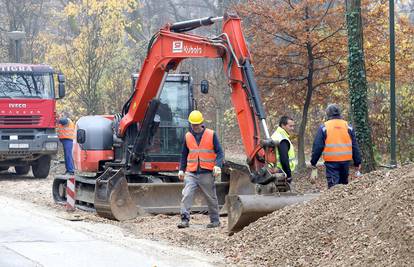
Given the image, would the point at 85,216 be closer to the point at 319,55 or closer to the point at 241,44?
the point at 241,44

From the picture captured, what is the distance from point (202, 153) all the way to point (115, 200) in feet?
6.96

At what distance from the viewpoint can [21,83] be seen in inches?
976

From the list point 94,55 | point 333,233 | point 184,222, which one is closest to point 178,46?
point 184,222

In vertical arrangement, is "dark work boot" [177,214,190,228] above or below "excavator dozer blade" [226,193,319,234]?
below

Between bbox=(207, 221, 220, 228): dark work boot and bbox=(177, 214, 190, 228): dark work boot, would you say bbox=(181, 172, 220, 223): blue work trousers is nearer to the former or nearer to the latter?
bbox=(207, 221, 220, 228): dark work boot

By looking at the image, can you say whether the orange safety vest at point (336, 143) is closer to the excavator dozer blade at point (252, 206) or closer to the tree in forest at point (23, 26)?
the excavator dozer blade at point (252, 206)

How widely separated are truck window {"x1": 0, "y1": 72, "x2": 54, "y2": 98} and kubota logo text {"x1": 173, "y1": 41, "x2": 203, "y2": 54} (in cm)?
996

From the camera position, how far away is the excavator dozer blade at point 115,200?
15102 mm

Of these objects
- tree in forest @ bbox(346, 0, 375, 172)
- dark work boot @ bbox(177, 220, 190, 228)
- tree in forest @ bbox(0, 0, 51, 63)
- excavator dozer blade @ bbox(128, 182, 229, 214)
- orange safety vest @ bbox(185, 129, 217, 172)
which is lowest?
dark work boot @ bbox(177, 220, 190, 228)

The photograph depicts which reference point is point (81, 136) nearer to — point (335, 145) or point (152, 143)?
point (152, 143)

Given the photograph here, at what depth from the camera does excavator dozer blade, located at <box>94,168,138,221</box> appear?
49.5ft

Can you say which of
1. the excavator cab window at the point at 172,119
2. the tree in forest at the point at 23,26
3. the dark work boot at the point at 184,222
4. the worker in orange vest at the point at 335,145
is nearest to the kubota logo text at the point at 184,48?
the excavator cab window at the point at 172,119

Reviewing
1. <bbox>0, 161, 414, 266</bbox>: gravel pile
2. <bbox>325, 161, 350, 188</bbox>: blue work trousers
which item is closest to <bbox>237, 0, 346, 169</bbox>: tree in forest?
<bbox>325, 161, 350, 188</bbox>: blue work trousers

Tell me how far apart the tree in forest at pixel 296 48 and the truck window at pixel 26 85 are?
6.31 m
